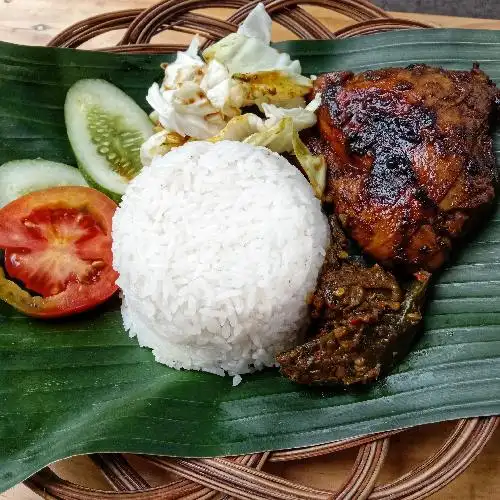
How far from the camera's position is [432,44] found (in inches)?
138

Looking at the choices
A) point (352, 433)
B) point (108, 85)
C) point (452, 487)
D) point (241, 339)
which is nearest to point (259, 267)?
point (241, 339)

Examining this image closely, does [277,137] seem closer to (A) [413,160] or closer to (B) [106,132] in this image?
(A) [413,160]

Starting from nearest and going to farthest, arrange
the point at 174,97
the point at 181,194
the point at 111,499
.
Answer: the point at 111,499 → the point at 181,194 → the point at 174,97

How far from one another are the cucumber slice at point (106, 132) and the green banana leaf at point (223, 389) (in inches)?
16.0

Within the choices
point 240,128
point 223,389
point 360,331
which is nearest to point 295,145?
point 240,128

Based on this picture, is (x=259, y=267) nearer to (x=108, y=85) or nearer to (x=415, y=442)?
(x=415, y=442)

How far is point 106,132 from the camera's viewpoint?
3.59 metres

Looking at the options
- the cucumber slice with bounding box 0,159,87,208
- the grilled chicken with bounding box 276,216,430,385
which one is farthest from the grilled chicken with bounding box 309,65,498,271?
the cucumber slice with bounding box 0,159,87,208

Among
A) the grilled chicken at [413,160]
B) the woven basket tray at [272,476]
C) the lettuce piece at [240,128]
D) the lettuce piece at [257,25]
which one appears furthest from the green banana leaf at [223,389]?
the lettuce piece at [240,128]

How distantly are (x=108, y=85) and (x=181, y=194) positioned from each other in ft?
3.30

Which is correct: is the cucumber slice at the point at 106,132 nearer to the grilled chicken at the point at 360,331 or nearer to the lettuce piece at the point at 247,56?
the lettuce piece at the point at 247,56

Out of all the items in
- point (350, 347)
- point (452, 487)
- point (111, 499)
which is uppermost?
point (350, 347)

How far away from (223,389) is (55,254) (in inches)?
43.9

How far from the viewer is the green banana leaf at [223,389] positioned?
2607 millimetres
